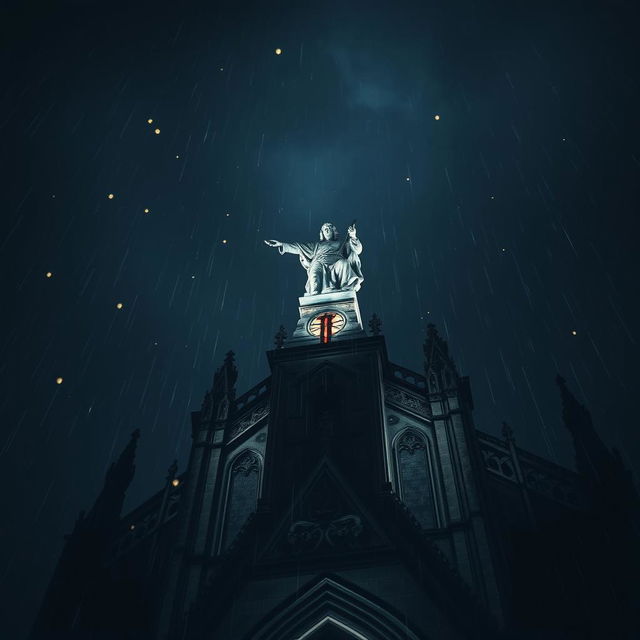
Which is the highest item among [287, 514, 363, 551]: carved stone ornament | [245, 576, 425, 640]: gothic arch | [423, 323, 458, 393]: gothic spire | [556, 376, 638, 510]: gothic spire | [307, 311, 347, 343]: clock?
[307, 311, 347, 343]: clock

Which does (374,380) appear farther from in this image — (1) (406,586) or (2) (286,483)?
(1) (406,586)

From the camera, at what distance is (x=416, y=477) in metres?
21.5

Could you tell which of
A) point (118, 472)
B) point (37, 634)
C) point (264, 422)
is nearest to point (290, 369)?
point (264, 422)

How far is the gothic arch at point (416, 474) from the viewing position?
20.5 meters

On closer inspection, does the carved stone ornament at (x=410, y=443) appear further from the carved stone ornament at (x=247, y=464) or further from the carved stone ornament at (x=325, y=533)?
the carved stone ornament at (x=247, y=464)

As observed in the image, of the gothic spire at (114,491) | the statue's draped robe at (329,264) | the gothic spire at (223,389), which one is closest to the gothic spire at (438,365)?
the statue's draped robe at (329,264)

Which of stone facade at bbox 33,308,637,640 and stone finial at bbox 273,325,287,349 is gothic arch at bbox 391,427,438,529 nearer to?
stone facade at bbox 33,308,637,640

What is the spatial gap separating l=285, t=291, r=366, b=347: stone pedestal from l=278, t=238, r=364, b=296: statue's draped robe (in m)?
0.73

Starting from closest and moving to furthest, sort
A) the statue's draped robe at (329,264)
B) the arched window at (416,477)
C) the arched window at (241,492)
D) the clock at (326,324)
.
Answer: the arched window at (416,477)
the arched window at (241,492)
the clock at (326,324)
the statue's draped robe at (329,264)

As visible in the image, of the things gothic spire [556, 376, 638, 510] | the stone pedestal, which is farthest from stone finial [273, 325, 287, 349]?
gothic spire [556, 376, 638, 510]

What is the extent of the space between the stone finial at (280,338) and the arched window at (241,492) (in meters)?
5.65

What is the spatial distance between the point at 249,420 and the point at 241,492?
340cm

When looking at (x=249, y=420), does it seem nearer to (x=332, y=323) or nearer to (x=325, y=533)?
(x=332, y=323)

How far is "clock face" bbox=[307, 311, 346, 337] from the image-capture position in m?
29.1
